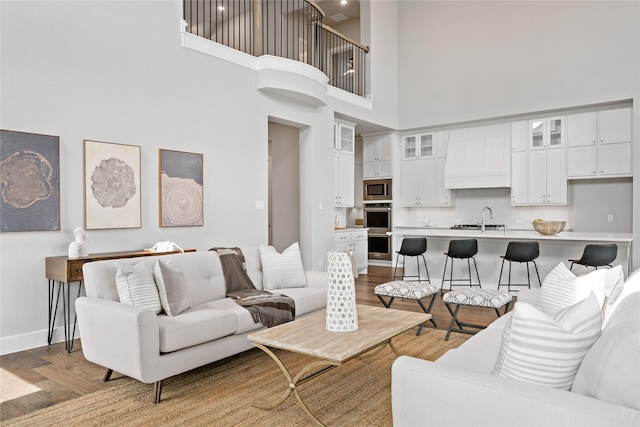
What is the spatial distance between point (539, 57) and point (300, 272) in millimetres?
6081

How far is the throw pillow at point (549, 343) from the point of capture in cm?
149

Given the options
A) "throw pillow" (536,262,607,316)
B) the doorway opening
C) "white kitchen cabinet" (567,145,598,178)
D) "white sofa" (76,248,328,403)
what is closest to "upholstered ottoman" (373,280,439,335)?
"white sofa" (76,248,328,403)

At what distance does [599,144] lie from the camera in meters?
7.37

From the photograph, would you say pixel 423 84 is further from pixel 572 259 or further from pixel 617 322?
pixel 617 322

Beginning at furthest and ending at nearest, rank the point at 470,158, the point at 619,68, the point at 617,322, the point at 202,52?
→ the point at 470,158
the point at 619,68
the point at 202,52
the point at 617,322

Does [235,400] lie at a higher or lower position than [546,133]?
lower

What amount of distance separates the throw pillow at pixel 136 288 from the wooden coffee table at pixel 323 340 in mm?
891

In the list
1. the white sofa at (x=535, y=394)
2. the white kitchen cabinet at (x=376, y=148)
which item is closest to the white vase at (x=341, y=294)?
the white sofa at (x=535, y=394)

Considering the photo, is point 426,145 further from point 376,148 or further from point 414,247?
point 414,247

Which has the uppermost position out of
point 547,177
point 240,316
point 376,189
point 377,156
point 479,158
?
point 377,156

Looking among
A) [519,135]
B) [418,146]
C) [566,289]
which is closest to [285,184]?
[418,146]

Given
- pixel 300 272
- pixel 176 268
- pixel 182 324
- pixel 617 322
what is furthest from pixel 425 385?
pixel 300 272

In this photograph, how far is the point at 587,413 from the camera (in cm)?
131

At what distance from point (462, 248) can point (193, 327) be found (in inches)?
162
